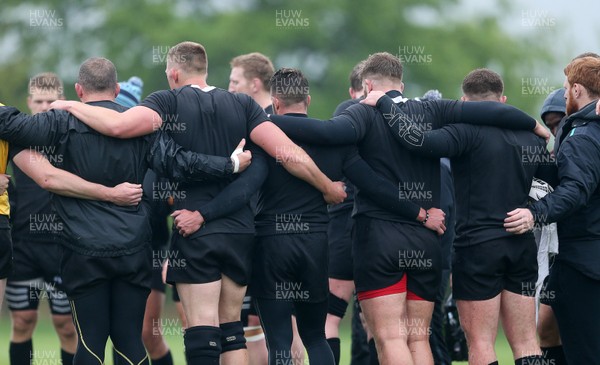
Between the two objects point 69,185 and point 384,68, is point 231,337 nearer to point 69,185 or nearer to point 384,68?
point 69,185

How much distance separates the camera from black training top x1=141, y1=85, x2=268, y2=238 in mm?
6816

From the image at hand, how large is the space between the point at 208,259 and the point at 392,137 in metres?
1.55

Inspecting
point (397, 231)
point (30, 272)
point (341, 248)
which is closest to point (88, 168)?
point (397, 231)

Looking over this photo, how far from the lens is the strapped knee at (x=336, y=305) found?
8531 millimetres

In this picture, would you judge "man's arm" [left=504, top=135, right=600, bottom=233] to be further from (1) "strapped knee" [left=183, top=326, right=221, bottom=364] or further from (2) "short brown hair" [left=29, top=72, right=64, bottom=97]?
(2) "short brown hair" [left=29, top=72, right=64, bottom=97]

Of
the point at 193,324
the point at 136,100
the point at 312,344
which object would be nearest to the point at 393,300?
the point at 312,344

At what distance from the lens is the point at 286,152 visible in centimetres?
692

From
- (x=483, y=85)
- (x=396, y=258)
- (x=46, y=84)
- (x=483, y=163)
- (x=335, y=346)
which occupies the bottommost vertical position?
(x=335, y=346)

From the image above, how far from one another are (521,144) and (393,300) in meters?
1.42

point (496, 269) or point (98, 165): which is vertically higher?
point (98, 165)

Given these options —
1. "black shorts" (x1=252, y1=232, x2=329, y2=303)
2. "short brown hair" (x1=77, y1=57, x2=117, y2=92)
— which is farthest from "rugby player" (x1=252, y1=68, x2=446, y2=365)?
"short brown hair" (x1=77, y1=57, x2=117, y2=92)

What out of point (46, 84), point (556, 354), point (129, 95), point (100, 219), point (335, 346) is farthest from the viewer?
point (129, 95)

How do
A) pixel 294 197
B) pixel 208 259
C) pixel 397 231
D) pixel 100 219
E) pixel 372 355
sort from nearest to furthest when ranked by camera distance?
1. pixel 100 219
2. pixel 208 259
3. pixel 397 231
4. pixel 294 197
5. pixel 372 355

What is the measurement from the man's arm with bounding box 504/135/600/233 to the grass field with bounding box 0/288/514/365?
4111 mm
